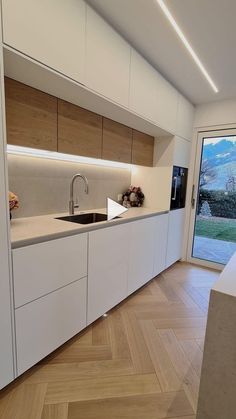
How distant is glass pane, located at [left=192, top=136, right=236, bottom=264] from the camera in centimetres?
312

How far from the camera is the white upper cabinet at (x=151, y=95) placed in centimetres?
199

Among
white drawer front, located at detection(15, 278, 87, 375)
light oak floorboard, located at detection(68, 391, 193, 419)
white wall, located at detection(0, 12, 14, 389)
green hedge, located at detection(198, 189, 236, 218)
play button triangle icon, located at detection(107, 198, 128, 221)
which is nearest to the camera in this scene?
white wall, located at detection(0, 12, 14, 389)

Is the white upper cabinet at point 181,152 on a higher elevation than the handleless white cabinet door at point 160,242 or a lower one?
higher

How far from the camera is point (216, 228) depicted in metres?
3.34

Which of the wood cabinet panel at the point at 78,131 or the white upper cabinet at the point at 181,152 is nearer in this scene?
the wood cabinet panel at the point at 78,131

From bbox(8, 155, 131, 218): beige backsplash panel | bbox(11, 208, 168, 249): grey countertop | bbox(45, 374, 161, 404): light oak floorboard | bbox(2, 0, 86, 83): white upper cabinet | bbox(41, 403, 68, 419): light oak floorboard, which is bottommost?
bbox(45, 374, 161, 404): light oak floorboard

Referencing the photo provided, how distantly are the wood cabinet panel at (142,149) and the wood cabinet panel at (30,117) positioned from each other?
46.3 inches

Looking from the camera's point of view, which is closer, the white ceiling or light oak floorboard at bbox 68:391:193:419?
light oak floorboard at bbox 68:391:193:419

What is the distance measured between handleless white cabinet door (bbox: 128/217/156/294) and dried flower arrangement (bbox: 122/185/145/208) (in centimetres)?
51

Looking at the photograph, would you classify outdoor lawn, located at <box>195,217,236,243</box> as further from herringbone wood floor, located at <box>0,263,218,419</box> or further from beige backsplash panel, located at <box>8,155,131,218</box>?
beige backsplash panel, located at <box>8,155,131,218</box>

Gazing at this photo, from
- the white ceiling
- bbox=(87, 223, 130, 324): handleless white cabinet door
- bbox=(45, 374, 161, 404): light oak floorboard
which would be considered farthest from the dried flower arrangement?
bbox=(45, 374, 161, 404): light oak floorboard

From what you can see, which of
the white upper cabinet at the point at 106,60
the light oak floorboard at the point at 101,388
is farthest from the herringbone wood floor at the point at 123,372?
the white upper cabinet at the point at 106,60

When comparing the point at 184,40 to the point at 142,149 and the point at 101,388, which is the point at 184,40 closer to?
the point at 142,149

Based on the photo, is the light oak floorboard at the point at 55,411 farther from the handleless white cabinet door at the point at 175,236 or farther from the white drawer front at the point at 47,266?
the handleless white cabinet door at the point at 175,236
